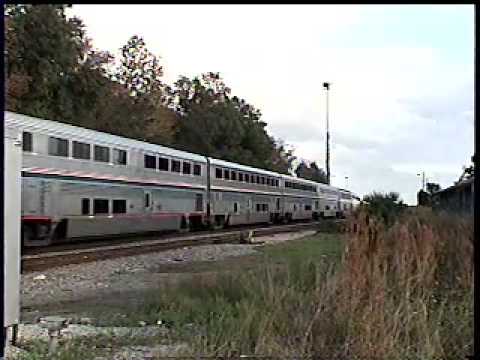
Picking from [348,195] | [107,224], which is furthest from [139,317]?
[348,195]

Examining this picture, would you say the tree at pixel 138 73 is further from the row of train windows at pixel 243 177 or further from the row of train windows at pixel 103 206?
the row of train windows at pixel 103 206

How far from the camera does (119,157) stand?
2039 cm

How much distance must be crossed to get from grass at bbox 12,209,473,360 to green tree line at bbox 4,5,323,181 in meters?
14.4

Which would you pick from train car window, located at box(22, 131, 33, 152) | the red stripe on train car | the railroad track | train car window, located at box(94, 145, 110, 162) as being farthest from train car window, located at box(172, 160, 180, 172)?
train car window, located at box(22, 131, 33, 152)

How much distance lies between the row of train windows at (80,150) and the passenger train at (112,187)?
0.07 feet

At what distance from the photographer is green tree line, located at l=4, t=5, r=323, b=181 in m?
30.6

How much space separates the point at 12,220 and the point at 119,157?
15.4 meters

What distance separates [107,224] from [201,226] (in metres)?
10.6

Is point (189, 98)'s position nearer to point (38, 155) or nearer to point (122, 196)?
point (122, 196)

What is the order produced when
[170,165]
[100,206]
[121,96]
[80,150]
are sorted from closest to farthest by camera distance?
[80,150], [100,206], [170,165], [121,96]

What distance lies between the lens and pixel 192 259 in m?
17.5

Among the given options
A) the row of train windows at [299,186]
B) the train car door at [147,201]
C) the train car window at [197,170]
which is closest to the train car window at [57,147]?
the train car door at [147,201]

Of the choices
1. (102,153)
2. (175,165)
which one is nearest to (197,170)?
(175,165)

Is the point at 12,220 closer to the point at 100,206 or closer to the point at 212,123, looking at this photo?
the point at 100,206
